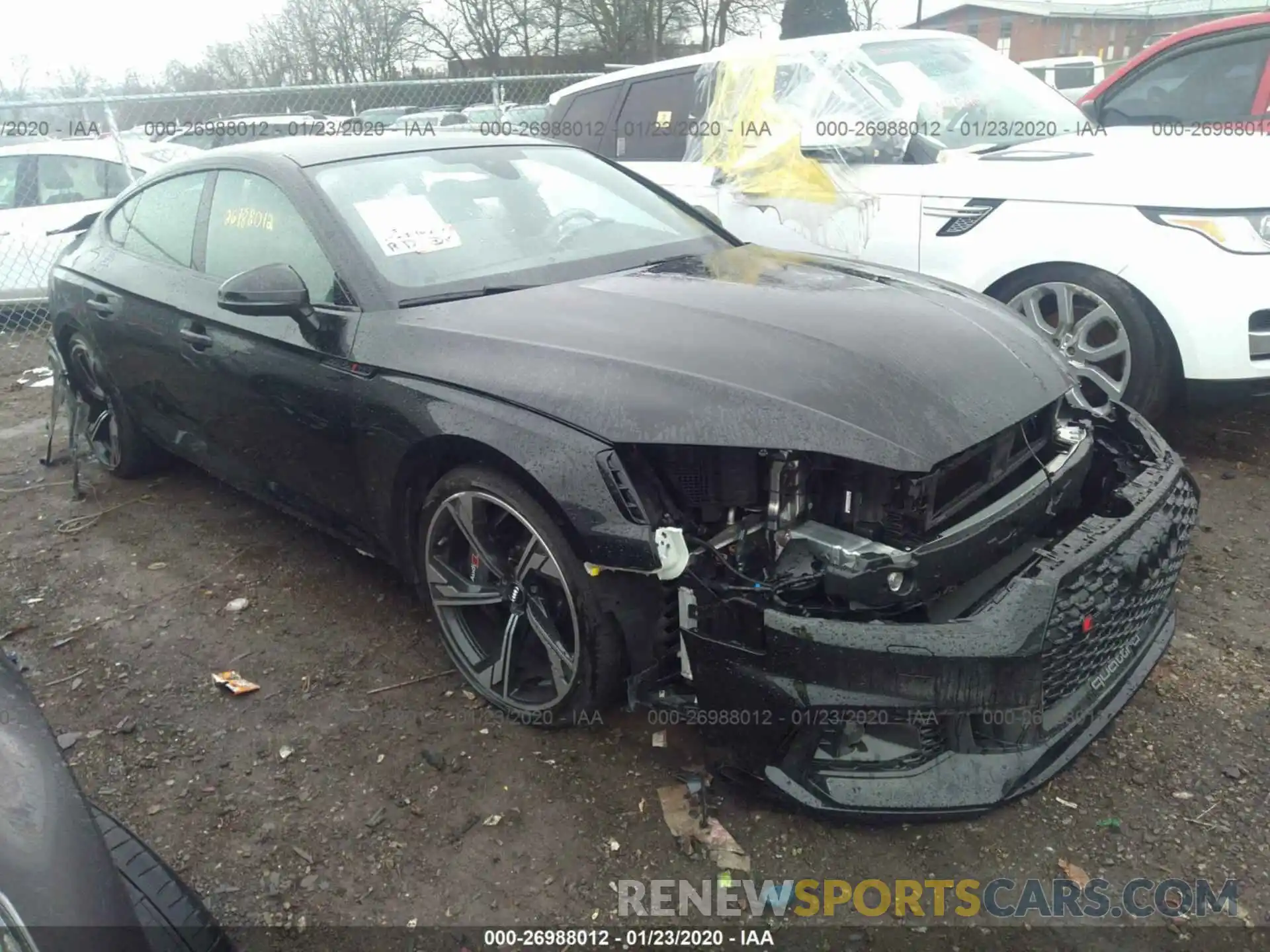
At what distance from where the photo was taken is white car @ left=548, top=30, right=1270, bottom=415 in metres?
3.65

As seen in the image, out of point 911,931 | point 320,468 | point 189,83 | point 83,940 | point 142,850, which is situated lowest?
point 911,931

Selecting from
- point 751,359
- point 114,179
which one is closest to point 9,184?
point 114,179

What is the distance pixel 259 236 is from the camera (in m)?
3.15

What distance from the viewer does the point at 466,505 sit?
251cm

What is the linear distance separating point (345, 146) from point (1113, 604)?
2.86m

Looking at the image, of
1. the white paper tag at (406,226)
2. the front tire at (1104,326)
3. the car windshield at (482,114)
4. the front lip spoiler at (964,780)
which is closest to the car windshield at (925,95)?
the front tire at (1104,326)

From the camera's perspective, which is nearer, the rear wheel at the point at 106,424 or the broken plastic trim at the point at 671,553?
the broken plastic trim at the point at 671,553

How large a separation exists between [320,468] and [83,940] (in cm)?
184

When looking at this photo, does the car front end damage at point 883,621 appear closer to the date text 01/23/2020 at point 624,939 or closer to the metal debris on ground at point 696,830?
the metal debris on ground at point 696,830

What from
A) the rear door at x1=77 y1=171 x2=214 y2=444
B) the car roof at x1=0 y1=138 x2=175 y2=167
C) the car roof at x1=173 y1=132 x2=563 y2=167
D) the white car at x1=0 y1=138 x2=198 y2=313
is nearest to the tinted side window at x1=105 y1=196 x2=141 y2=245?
the rear door at x1=77 y1=171 x2=214 y2=444

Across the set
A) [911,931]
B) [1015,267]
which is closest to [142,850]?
[911,931]

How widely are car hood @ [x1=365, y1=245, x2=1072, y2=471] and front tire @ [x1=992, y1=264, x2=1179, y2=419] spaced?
4.66 ft

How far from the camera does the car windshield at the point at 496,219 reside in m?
2.83

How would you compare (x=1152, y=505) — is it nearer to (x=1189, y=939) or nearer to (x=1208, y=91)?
(x=1189, y=939)
